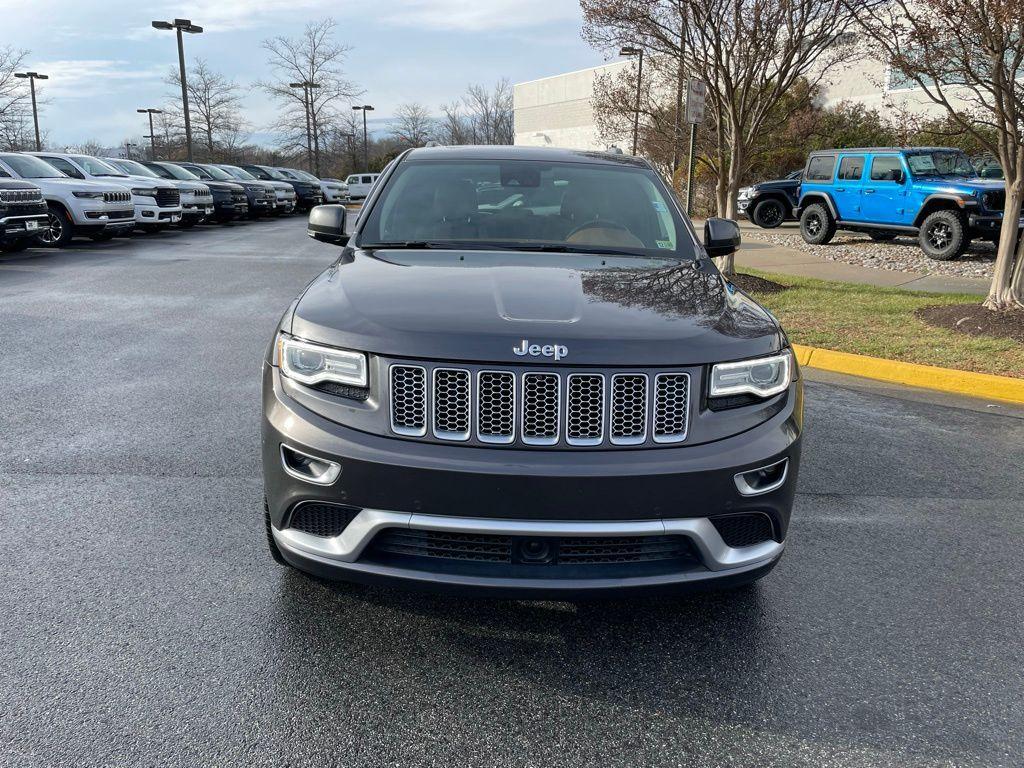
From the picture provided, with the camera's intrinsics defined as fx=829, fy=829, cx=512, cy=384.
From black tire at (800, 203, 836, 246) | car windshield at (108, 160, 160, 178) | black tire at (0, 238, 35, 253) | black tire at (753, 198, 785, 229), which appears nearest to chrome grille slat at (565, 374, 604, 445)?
black tire at (800, 203, 836, 246)

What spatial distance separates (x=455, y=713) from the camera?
2494mm

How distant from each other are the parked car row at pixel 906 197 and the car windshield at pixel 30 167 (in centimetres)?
1527

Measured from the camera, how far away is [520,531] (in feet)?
8.02

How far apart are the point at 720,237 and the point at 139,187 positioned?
18.2 meters

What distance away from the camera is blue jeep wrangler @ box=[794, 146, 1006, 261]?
13719mm

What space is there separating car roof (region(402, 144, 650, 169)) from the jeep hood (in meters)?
1.22

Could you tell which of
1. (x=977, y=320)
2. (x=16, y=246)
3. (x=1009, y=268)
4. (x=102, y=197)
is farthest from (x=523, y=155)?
(x=102, y=197)

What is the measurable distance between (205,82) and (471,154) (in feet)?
170

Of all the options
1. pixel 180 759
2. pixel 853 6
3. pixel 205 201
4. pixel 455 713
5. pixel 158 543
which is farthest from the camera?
pixel 205 201

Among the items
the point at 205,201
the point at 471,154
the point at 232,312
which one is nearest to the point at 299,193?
the point at 205,201

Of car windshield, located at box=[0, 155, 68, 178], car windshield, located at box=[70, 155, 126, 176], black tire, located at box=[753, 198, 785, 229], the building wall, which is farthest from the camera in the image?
the building wall

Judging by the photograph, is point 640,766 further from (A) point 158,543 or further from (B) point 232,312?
(B) point 232,312

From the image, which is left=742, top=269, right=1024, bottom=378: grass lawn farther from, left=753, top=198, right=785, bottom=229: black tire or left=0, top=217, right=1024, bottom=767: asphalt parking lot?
left=753, top=198, right=785, bottom=229: black tire

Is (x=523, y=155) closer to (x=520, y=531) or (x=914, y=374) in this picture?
(x=520, y=531)
